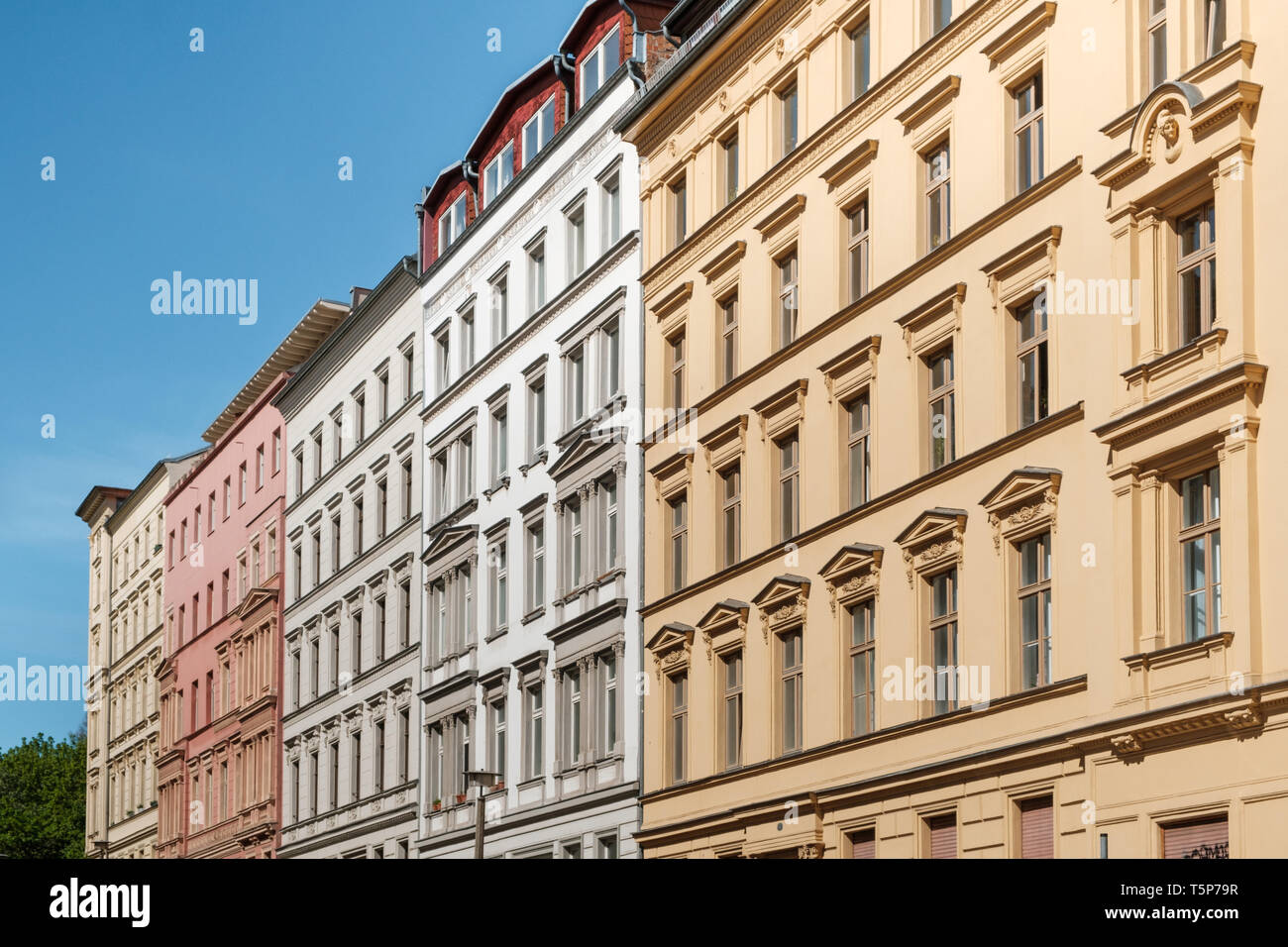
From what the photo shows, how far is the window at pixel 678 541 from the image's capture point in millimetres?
42938

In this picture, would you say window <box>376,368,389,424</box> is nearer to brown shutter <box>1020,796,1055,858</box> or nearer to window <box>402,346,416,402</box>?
window <box>402,346,416,402</box>

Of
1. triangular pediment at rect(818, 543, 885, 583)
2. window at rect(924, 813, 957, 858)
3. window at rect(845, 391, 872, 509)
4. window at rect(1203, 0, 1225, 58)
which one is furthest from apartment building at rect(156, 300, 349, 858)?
window at rect(1203, 0, 1225, 58)

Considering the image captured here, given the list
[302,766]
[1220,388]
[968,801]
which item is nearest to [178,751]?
[302,766]

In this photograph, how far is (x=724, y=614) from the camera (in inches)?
1575

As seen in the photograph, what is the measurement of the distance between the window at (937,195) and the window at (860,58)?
310cm

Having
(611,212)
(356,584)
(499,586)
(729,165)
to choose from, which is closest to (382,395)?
(356,584)

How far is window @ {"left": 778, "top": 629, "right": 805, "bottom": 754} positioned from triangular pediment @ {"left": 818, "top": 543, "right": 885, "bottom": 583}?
1.87 m

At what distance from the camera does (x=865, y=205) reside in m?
37.1

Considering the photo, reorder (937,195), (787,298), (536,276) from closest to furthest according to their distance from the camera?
(937,195) < (787,298) < (536,276)

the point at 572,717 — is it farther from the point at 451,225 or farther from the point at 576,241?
the point at 451,225

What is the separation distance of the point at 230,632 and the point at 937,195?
163 ft

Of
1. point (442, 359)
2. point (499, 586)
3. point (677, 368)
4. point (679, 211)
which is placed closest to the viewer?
point (677, 368)

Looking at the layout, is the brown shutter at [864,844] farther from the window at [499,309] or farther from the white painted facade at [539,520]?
the window at [499,309]
